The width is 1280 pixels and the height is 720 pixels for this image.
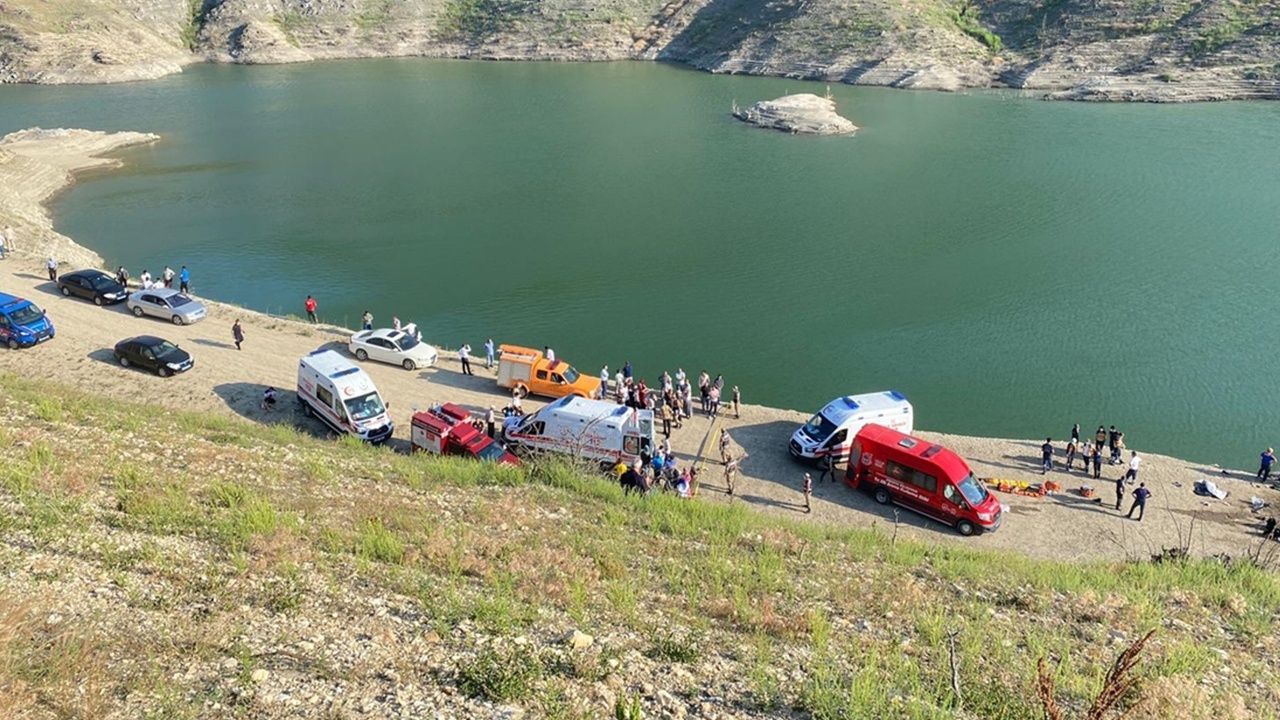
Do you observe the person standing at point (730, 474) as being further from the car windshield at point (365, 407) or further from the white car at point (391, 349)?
the white car at point (391, 349)

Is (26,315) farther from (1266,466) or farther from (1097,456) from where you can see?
(1266,466)

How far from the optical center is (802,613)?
41.1 feet

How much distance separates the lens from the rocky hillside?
98.9m

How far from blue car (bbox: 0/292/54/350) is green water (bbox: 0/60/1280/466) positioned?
1276cm

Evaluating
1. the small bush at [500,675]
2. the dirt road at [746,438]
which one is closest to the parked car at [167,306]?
the dirt road at [746,438]

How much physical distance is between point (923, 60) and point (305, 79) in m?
87.1

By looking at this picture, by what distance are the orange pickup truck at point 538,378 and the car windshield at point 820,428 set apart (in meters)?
8.17

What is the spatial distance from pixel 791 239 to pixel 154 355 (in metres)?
37.7

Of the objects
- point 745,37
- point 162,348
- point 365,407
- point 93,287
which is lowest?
point 93,287

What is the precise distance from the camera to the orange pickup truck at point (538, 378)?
30.2 m

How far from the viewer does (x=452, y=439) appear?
23031mm

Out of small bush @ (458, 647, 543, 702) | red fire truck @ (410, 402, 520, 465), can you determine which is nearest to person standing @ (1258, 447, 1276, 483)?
red fire truck @ (410, 402, 520, 465)

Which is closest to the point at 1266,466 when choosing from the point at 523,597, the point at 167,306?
the point at 523,597

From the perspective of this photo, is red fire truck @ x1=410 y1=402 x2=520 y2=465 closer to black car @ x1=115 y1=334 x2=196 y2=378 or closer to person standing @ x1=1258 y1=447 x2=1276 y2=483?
black car @ x1=115 y1=334 x2=196 y2=378
